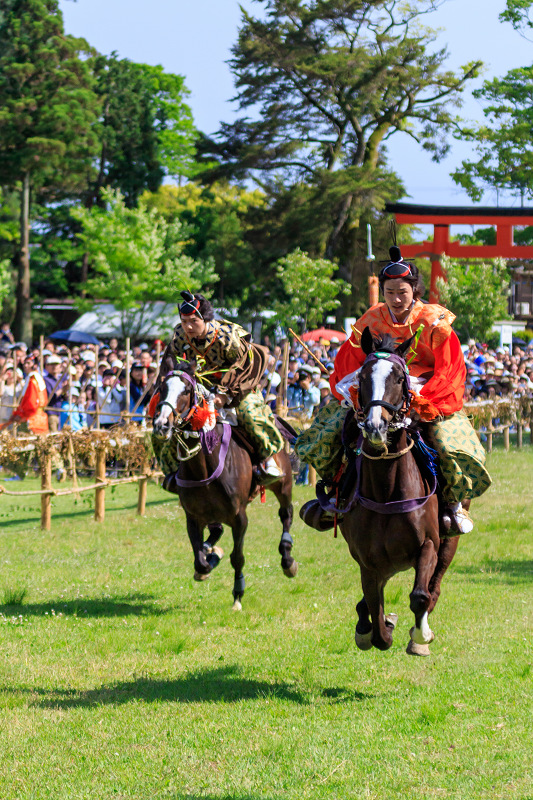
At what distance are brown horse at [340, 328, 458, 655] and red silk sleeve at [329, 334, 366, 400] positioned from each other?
2.04 ft

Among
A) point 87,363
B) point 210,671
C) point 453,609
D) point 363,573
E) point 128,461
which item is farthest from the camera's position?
point 87,363

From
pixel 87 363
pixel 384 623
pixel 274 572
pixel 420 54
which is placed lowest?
pixel 274 572

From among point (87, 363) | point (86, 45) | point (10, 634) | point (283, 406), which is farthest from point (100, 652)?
point (86, 45)

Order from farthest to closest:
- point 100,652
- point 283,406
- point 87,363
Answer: point 87,363
point 283,406
point 100,652

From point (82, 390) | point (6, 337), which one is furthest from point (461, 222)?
point (82, 390)

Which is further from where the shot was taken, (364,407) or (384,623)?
(384,623)

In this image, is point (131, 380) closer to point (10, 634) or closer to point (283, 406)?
point (283, 406)

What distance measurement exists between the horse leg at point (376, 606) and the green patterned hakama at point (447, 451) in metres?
0.85

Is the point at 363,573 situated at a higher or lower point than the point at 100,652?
higher

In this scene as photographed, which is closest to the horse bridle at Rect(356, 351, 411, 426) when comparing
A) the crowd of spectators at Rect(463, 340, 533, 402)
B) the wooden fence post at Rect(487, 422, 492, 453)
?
the crowd of spectators at Rect(463, 340, 533, 402)

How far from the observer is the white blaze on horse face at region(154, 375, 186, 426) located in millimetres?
7062

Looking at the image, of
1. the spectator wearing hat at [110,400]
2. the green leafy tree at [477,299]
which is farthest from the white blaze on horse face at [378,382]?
the green leafy tree at [477,299]

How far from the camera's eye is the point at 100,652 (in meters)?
7.39

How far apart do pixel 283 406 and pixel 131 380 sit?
2.84m
